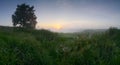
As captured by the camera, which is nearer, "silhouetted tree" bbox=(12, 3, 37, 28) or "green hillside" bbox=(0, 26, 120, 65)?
A: "green hillside" bbox=(0, 26, 120, 65)

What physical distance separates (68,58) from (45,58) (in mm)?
1569

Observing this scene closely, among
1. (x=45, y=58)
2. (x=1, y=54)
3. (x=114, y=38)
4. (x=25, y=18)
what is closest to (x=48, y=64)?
(x=45, y=58)

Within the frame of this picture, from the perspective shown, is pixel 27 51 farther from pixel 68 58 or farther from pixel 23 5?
pixel 23 5

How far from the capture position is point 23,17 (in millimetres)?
36562

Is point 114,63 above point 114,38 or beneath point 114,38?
beneath

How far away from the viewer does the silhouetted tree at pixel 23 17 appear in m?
36.2

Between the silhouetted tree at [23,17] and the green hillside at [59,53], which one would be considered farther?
the silhouetted tree at [23,17]

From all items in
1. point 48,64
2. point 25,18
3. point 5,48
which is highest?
point 25,18

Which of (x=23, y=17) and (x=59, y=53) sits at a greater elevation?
(x=23, y=17)

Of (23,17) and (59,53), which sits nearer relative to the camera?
(59,53)

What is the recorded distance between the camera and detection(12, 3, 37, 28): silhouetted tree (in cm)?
3622

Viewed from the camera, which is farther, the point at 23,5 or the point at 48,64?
the point at 23,5

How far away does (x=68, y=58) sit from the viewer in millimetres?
13438

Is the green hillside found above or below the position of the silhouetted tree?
below
